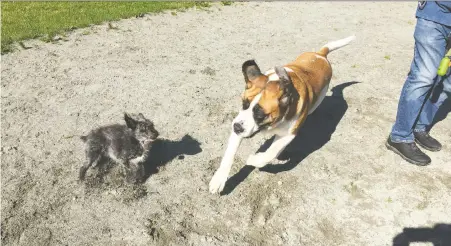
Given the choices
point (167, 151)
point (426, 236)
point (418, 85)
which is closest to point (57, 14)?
point (167, 151)

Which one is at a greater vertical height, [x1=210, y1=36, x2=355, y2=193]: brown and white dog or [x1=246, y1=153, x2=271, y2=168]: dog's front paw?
[x1=210, y1=36, x2=355, y2=193]: brown and white dog

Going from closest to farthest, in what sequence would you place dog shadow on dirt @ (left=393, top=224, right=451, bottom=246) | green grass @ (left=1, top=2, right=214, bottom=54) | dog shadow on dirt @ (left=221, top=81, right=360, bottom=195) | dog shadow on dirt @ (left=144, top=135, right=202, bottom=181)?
dog shadow on dirt @ (left=393, top=224, right=451, bottom=246)
dog shadow on dirt @ (left=144, top=135, right=202, bottom=181)
dog shadow on dirt @ (left=221, top=81, right=360, bottom=195)
green grass @ (left=1, top=2, right=214, bottom=54)

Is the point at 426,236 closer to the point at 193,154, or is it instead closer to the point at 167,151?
the point at 193,154

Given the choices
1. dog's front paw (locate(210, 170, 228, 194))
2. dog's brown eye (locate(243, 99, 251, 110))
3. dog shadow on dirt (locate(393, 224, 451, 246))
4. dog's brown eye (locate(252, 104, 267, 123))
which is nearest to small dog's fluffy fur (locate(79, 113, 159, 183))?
dog's front paw (locate(210, 170, 228, 194))

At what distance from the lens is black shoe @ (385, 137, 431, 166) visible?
610 centimetres

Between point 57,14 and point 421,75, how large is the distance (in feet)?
29.6

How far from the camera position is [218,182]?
515 centimetres

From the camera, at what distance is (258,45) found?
10.0 metres

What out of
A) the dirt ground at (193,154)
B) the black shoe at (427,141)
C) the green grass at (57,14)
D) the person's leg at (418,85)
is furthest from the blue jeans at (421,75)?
the green grass at (57,14)

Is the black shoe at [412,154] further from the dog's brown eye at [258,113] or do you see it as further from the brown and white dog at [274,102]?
the dog's brown eye at [258,113]

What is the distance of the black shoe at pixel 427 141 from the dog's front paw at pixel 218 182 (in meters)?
3.42

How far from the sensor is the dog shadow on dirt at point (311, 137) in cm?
582

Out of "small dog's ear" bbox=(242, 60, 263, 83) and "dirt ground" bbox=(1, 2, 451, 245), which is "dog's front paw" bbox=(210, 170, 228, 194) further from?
"small dog's ear" bbox=(242, 60, 263, 83)

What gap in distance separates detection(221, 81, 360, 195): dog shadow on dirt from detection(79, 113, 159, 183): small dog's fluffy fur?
1.16m
